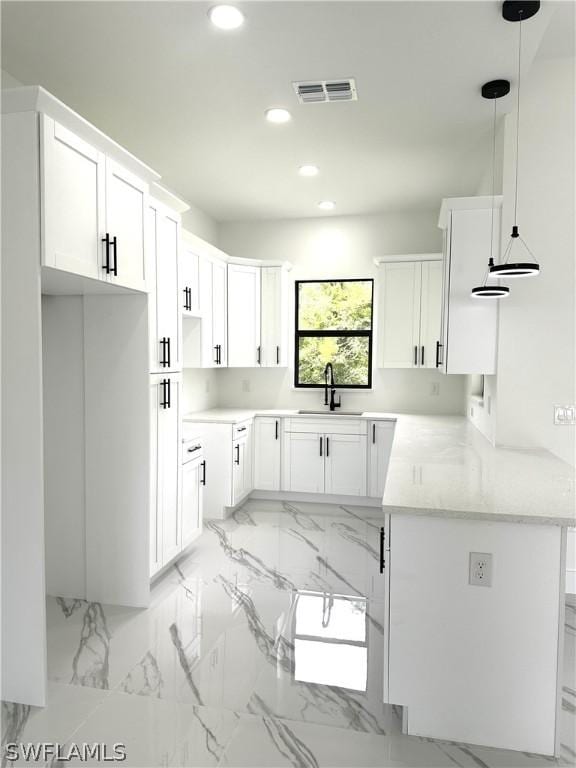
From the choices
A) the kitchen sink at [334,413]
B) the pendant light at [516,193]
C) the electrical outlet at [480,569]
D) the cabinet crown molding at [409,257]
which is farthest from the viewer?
the kitchen sink at [334,413]

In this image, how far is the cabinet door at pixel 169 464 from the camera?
3.23 m

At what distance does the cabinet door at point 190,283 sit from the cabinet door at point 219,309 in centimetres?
42

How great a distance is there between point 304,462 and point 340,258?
2.16m

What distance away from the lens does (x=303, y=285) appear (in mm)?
5801

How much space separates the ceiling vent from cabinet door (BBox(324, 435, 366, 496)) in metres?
2.91

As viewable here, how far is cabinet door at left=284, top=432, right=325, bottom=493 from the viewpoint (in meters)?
5.14

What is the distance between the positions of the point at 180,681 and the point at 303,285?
423cm

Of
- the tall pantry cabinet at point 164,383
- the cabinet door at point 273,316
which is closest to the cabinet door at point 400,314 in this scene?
the cabinet door at point 273,316

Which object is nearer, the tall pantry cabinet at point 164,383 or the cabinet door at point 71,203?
the cabinet door at point 71,203

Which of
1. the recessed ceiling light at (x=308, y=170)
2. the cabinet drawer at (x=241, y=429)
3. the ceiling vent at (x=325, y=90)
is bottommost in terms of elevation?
the cabinet drawer at (x=241, y=429)

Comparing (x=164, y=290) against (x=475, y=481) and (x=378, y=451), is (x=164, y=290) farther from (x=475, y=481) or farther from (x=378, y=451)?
(x=378, y=451)

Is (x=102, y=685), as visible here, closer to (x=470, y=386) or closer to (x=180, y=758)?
(x=180, y=758)

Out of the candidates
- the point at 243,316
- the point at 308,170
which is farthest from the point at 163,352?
the point at 243,316

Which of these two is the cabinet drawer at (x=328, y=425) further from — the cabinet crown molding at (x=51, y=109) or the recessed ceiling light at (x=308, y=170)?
the cabinet crown molding at (x=51, y=109)
